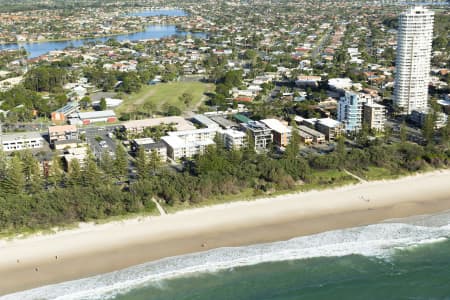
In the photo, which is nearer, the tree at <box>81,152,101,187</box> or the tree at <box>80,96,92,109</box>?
the tree at <box>81,152,101,187</box>

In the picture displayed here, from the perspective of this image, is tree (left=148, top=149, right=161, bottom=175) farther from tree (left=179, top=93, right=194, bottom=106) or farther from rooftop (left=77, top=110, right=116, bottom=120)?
tree (left=179, top=93, right=194, bottom=106)

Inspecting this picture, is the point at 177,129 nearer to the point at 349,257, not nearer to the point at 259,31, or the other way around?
the point at 349,257

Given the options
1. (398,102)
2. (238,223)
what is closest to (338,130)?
(398,102)

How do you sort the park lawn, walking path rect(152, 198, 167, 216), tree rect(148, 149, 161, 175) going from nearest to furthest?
walking path rect(152, 198, 167, 216)
tree rect(148, 149, 161, 175)
the park lawn

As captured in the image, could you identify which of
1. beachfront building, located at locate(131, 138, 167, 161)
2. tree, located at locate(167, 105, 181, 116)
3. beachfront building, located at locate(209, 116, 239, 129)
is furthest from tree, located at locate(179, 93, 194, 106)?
beachfront building, located at locate(131, 138, 167, 161)

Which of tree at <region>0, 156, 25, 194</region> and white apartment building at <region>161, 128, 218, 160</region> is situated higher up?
tree at <region>0, 156, 25, 194</region>

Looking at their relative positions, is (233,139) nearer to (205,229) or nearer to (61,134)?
(205,229)
